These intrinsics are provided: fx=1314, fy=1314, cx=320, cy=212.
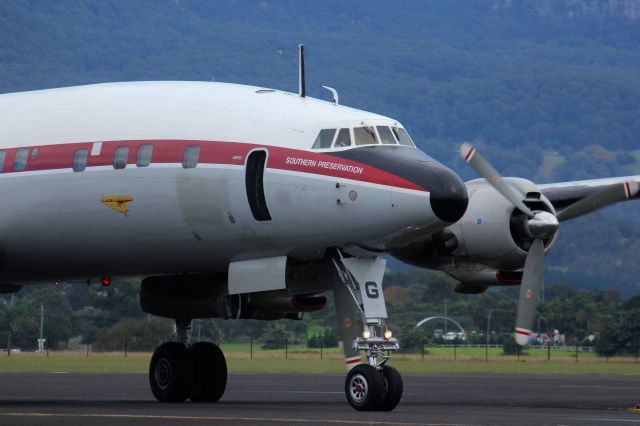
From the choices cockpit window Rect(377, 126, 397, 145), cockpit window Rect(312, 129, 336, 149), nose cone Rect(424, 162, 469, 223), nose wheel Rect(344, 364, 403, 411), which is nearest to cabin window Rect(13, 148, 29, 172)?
cockpit window Rect(312, 129, 336, 149)

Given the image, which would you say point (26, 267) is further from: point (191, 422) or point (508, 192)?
point (508, 192)

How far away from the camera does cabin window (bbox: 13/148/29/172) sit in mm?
25469

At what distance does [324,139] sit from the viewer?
23.5 meters

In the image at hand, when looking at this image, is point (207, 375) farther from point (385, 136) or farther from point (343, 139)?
point (385, 136)

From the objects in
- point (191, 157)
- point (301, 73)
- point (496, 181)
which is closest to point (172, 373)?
point (191, 157)

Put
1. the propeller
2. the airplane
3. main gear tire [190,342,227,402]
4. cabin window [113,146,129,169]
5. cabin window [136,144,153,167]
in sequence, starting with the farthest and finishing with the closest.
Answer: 1. main gear tire [190,342,227,402]
2. the propeller
3. cabin window [113,146,129,169]
4. cabin window [136,144,153,167]
5. the airplane

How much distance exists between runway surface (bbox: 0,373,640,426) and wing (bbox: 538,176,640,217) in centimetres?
410

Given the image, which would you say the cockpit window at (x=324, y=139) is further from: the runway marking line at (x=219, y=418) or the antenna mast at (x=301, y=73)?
the runway marking line at (x=219, y=418)

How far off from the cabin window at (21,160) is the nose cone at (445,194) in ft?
26.6

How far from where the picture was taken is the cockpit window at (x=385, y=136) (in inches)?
933

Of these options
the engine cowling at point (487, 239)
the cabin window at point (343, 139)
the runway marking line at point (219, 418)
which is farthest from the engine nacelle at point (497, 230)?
the runway marking line at point (219, 418)

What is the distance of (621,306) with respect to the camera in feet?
327

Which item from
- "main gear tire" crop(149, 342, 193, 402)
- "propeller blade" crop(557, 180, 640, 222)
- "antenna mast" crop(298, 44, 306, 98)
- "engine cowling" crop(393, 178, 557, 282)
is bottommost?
"main gear tire" crop(149, 342, 193, 402)

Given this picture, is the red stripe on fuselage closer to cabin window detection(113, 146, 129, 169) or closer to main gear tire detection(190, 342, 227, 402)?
cabin window detection(113, 146, 129, 169)
